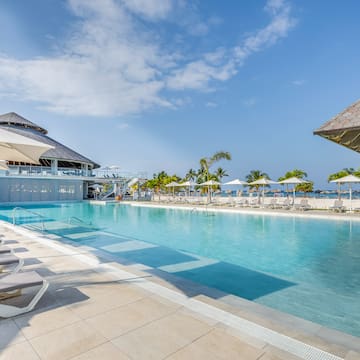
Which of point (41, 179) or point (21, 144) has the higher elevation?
point (41, 179)

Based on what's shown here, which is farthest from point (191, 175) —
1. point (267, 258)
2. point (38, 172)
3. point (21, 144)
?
point (21, 144)

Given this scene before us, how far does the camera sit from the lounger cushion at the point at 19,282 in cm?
278

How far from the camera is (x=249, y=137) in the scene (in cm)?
4700

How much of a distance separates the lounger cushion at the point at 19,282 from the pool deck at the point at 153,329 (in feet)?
1.02

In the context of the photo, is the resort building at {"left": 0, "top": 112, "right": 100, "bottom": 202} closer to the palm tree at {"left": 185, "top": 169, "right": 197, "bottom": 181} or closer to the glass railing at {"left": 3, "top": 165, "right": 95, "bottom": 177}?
Result: the glass railing at {"left": 3, "top": 165, "right": 95, "bottom": 177}

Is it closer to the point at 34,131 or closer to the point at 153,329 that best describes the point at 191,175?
the point at 34,131

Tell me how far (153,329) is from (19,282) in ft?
5.31

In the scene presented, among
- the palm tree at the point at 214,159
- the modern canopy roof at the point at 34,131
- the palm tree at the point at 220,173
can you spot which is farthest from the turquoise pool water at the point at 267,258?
the palm tree at the point at 220,173

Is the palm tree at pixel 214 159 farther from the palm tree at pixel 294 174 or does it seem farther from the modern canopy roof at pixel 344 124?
the modern canopy roof at pixel 344 124

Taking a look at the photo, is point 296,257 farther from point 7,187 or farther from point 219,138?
point 219,138

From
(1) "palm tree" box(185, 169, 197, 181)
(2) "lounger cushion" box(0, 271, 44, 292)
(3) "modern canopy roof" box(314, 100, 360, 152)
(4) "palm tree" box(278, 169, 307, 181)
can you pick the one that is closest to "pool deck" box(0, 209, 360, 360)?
(2) "lounger cushion" box(0, 271, 44, 292)

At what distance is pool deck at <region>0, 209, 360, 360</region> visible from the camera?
217cm

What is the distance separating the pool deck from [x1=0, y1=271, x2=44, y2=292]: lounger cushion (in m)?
0.31

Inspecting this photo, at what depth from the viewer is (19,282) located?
9.53ft
